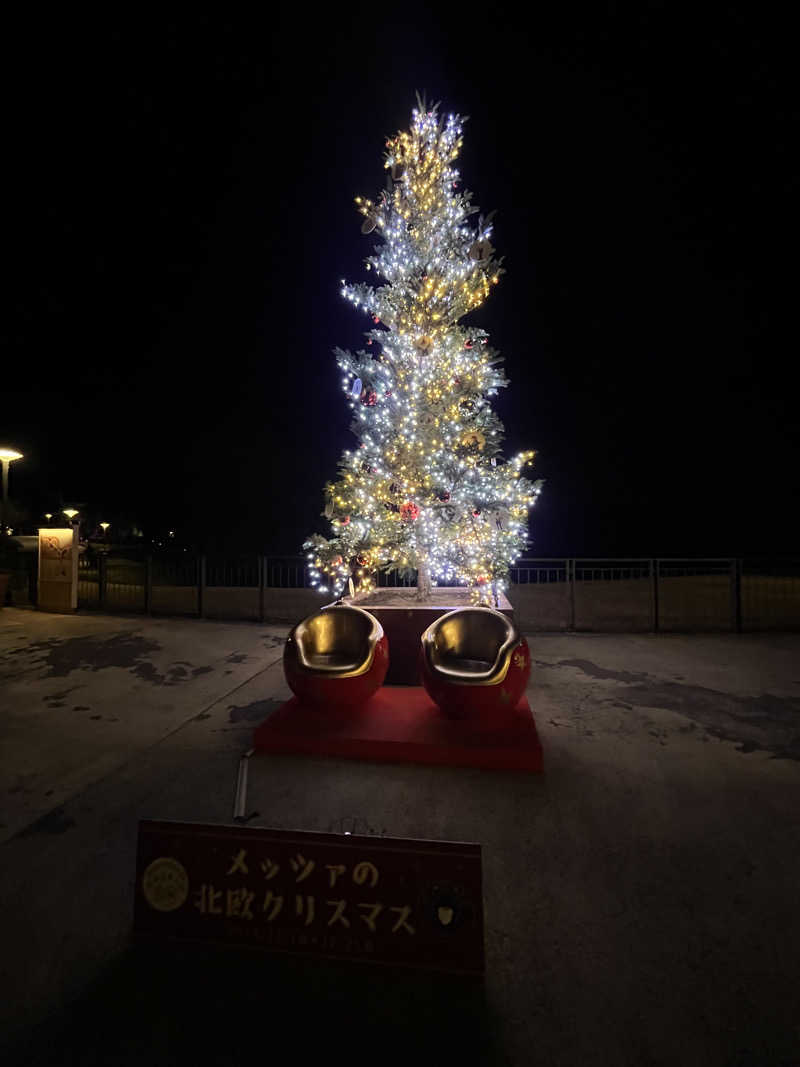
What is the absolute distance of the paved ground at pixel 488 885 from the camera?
1670mm

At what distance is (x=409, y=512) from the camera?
6.70 m

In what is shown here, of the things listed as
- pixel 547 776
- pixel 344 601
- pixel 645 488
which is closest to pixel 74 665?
pixel 344 601

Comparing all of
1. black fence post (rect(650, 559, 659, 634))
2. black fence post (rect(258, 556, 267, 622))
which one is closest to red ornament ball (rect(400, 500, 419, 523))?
black fence post (rect(258, 556, 267, 622))

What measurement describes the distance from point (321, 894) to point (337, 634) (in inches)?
112

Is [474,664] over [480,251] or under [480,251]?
under

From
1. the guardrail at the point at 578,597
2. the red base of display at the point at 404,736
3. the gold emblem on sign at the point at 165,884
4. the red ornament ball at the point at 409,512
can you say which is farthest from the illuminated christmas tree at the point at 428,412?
the gold emblem on sign at the point at 165,884

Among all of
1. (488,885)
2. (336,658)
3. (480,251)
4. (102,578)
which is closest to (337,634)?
(336,658)

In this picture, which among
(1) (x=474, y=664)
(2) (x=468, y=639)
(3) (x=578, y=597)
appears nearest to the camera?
(1) (x=474, y=664)

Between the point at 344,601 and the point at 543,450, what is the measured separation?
19.6 meters

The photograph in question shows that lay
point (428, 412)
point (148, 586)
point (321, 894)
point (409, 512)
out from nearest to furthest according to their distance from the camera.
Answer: point (321, 894) < point (428, 412) < point (409, 512) < point (148, 586)

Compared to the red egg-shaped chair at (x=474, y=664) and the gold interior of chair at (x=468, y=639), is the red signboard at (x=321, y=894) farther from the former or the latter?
the gold interior of chair at (x=468, y=639)

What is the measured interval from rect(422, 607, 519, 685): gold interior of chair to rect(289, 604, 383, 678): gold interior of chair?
0.47m

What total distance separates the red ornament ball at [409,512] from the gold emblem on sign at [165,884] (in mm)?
4977

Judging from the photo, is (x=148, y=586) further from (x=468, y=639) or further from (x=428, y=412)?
(x=468, y=639)
